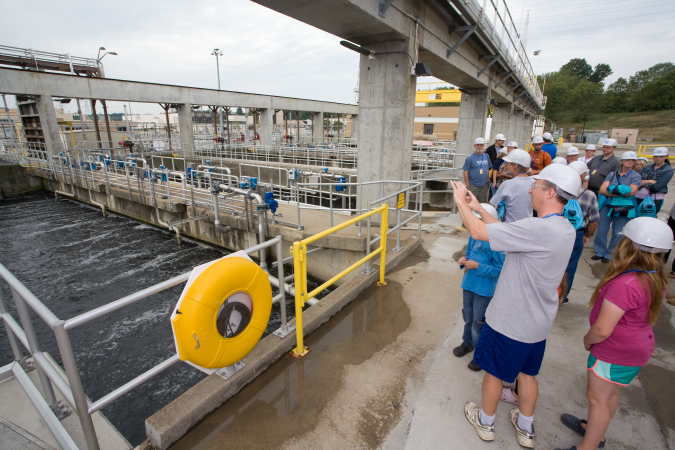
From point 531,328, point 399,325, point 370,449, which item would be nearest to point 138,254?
point 399,325

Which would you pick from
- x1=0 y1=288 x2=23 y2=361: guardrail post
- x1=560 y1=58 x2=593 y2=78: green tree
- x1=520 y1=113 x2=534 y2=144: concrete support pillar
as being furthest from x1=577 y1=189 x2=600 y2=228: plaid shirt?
x1=560 y1=58 x2=593 y2=78: green tree

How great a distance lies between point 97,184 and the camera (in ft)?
45.9

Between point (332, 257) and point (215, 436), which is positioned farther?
point (332, 257)

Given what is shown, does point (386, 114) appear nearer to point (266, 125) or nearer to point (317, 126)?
point (266, 125)

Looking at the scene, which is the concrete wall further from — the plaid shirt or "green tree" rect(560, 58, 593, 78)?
"green tree" rect(560, 58, 593, 78)

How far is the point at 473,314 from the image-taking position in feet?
9.98

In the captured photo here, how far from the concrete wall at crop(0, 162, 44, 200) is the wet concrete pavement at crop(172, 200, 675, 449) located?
21147mm

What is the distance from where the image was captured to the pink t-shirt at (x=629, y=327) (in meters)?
1.90

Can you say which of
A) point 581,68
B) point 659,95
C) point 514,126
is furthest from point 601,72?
point 514,126

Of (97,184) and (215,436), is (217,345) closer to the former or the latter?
(215,436)

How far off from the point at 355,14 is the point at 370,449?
6209mm

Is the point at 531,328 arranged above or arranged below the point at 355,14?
below

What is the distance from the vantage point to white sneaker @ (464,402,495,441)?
7.76 feet

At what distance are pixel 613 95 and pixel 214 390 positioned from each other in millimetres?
106608
